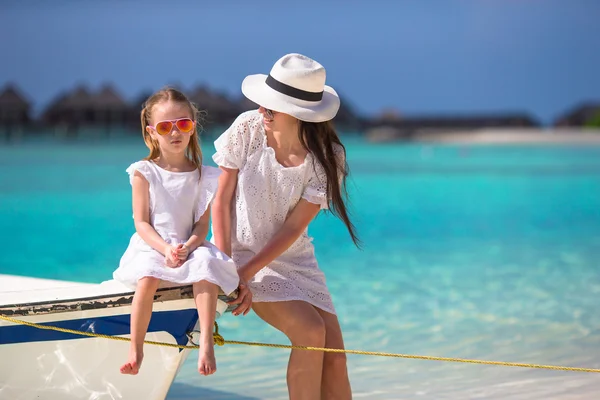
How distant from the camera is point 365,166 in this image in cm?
2795

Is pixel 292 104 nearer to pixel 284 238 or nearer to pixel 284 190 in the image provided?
pixel 284 190

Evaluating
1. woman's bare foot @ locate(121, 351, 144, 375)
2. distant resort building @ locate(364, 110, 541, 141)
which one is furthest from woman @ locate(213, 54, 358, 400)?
distant resort building @ locate(364, 110, 541, 141)

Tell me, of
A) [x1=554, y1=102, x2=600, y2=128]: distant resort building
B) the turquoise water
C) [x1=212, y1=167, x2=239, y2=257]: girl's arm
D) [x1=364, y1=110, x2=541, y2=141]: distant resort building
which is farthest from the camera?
[x1=364, y1=110, x2=541, y2=141]: distant resort building

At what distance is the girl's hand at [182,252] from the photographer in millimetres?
2795

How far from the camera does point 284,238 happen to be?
3076 mm

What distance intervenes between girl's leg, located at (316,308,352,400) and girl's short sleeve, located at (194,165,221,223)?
1.90ft

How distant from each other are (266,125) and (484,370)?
8.06 ft

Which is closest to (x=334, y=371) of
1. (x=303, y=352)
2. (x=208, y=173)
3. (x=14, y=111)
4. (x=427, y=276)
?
(x=303, y=352)

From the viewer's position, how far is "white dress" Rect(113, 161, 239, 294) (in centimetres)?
279

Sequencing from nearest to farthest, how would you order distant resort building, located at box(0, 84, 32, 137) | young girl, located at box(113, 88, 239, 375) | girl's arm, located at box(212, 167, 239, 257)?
1. young girl, located at box(113, 88, 239, 375)
2. girl's arm, located at box(212, 167, 239, 257)
3. distant resort building, located at box(0, 84, 32, 137)

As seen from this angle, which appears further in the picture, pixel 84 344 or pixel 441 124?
pixel 441 124

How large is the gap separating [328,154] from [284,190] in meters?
0.20

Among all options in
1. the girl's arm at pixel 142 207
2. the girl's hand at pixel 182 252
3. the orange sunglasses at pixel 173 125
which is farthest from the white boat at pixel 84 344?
the orange sunglasses at pixel 173 125

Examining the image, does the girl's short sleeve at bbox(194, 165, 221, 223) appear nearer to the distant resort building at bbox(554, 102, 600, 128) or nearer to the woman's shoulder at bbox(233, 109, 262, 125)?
the woman's shoulder at bbox(233, 109, 262, 125)
